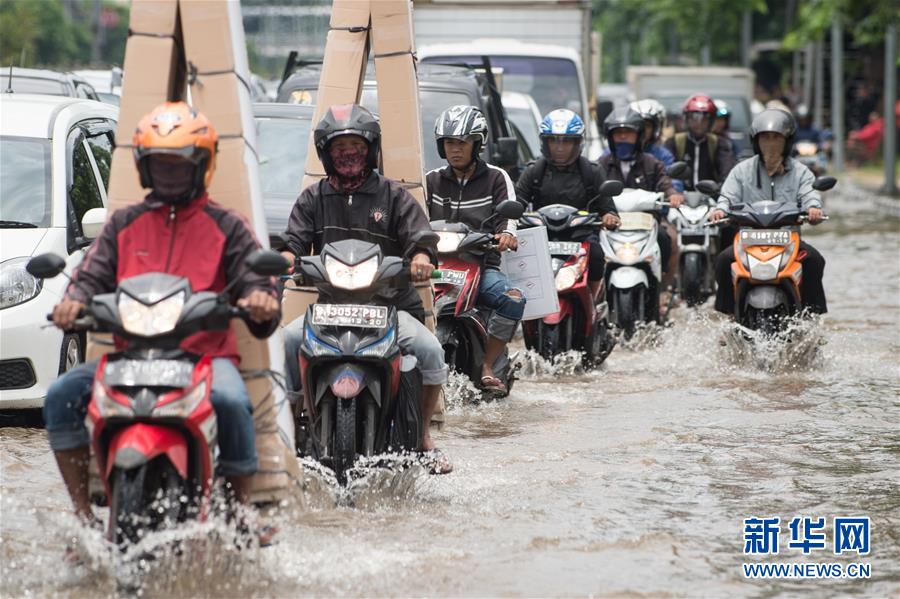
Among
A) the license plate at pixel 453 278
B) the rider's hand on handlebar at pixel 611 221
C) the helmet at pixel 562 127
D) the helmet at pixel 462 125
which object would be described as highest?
the helmet at pixel 462 125

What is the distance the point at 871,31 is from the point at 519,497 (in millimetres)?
26113

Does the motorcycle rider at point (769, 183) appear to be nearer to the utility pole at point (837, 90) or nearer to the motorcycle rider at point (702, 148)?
the motorcycle rider at point (702, 148)

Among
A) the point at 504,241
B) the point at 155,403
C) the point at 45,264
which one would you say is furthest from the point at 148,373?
the point at 504,241

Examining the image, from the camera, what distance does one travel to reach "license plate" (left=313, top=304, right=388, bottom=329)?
23.7 feet

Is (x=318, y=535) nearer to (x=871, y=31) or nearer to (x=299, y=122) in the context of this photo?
(x=299, y=122)

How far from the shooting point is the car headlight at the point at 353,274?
23.9 feet

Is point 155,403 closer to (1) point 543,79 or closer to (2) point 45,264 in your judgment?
(2) point 45,264

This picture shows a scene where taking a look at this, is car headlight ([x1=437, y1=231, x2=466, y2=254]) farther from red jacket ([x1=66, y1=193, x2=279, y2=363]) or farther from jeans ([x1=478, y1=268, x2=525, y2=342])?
red jacket ([x1=66, y1=193, x2=279, y2=363])

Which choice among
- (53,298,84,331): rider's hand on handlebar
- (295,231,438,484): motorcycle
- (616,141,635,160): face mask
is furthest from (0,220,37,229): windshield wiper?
(616,141,635,160): face mask

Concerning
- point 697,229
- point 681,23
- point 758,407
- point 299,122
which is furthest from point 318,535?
point 681,23

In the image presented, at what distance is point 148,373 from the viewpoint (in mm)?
5699

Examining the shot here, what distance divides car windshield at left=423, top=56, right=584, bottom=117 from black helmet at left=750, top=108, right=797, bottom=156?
7882 millimetres

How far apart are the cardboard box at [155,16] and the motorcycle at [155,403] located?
3.92 feet

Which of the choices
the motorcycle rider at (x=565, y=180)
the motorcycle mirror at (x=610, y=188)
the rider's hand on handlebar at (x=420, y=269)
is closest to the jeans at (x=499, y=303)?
the motorcycle mirror at (x=610, y=188)
